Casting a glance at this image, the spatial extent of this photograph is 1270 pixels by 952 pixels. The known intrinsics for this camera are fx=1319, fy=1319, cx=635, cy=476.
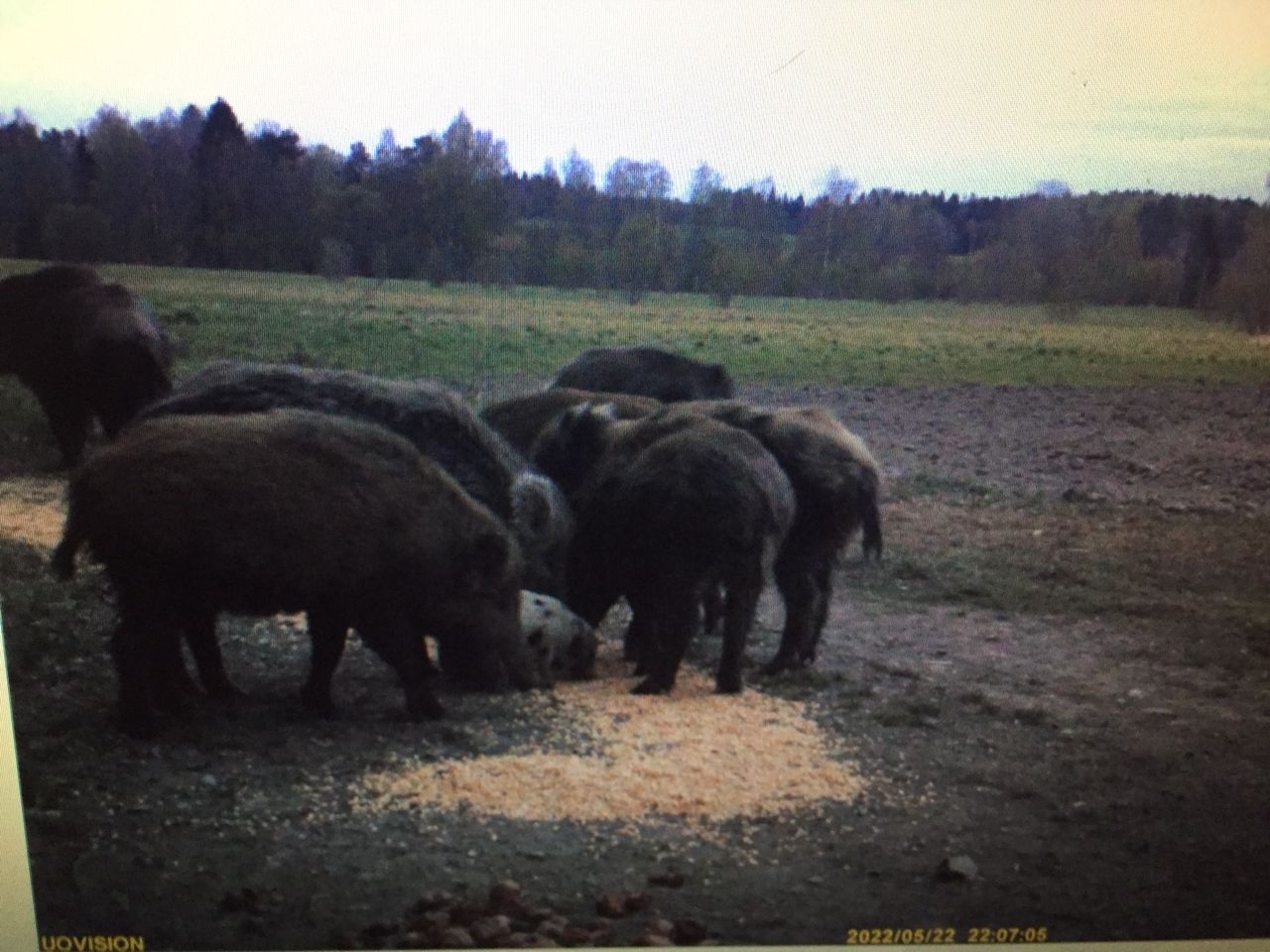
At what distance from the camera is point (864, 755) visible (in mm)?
3324

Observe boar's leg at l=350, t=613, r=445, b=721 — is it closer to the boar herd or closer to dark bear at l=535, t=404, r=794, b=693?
the boar herd

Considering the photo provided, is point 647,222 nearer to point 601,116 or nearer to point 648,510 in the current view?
point 601,116

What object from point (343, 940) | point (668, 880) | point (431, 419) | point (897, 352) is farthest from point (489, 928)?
point (897, 352)

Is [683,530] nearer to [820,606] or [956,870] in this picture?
[820,606]

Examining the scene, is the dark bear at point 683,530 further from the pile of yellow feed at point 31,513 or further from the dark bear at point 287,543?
the pile of yellow feed at point 31,513

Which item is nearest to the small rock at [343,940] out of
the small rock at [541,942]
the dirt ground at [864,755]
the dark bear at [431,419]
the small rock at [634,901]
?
the dirt ground at [864,755]

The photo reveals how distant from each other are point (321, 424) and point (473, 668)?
2.48 ft

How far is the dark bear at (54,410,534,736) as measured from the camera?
3074 millimetres

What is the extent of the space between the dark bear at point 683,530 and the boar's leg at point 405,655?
577 millimetres

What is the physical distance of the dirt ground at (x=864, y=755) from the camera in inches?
121

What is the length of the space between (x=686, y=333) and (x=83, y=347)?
157cm

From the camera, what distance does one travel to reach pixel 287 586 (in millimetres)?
3178

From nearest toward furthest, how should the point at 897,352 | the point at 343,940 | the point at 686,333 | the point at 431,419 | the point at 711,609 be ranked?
1. the point at 343,940
2. the point at 431,419
3. the point at 686,333
4. the point at 897,352
5. the point at 711,609

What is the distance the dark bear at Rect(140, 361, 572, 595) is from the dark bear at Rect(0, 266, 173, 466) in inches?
4.1
